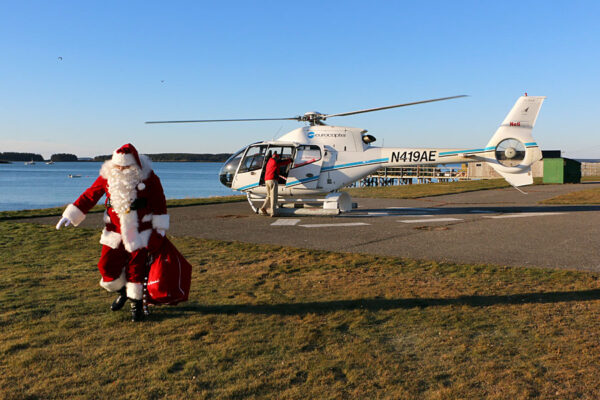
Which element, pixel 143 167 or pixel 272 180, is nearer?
pixel 143 167

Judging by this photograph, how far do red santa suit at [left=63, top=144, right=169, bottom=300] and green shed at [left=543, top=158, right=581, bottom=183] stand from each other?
35927 millimetres

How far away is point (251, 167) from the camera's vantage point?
15.2m

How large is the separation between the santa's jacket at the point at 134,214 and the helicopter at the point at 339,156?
9.57 m

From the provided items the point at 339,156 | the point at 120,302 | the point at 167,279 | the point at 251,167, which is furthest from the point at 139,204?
the point at 339,156

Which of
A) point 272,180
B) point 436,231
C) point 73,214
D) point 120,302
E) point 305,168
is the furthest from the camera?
point 305,168

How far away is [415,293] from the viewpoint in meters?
6.00

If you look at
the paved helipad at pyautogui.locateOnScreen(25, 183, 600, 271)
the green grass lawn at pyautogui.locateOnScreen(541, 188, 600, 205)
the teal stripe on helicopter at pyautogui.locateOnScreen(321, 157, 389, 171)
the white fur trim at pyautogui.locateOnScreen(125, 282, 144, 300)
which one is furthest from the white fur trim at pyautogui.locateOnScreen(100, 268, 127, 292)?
the green grass lawn at pyautogui.locateOnScreen(541, 188, 600, 205)

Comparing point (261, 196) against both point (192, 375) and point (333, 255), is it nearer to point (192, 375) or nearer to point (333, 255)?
point (333, 255)

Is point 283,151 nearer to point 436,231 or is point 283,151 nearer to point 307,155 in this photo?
point 307,155

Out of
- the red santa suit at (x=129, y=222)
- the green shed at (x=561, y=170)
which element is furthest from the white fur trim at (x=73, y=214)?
the green shed at (x=561, y=170)

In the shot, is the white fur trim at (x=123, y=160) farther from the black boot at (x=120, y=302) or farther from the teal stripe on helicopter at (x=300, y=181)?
the teal stripe on helicopter at (x=300, y=181)

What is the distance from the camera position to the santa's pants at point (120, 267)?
17.1ft

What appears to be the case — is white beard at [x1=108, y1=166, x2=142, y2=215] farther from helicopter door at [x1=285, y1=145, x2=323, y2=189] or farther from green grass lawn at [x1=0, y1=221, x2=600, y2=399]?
helicopter door at [x1=285, y1=145, x2=323, y2=189]

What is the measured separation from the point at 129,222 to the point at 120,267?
0.56 metres
